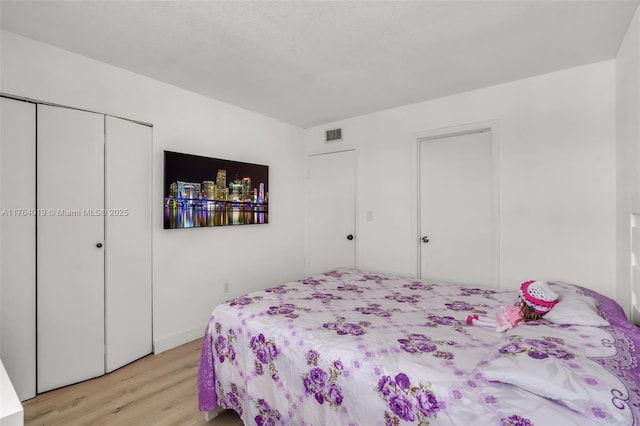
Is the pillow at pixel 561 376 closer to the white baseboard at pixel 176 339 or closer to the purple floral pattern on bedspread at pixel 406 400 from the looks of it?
the purple floral pattern on bedspread at pixel 406 400

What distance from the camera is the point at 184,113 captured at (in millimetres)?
3064

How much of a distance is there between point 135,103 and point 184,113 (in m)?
0.45

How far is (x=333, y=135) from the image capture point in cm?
412

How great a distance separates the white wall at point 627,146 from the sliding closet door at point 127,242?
3.52 meters

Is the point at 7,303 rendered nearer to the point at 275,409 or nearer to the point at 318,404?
the point at 275,409

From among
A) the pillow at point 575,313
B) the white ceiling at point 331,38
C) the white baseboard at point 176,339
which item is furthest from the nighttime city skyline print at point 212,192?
the pillow at point 575,313

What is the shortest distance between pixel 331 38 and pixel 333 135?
2.00 m

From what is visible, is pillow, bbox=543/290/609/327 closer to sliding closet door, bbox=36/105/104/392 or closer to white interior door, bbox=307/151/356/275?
white interior door, bbox=307/151/356/275

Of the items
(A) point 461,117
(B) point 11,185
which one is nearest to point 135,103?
(B) point 11,185

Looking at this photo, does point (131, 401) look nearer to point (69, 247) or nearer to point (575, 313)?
point (69, 247)

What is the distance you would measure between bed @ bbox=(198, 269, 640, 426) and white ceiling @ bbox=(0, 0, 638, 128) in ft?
5.61

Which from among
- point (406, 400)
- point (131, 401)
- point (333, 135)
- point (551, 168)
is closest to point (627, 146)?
point (551, 168)

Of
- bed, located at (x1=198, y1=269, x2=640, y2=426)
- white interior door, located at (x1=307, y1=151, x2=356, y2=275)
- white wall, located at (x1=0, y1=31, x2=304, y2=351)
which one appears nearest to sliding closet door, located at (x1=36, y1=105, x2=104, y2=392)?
white wall, located at (x1=0, y1=31, x2=304, y2=351)

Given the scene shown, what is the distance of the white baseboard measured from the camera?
282 cm
